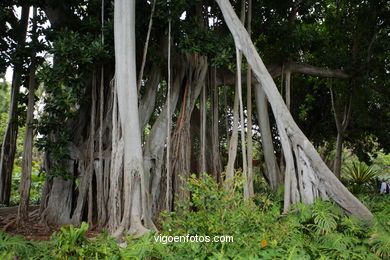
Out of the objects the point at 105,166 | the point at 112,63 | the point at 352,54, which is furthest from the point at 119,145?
the point at 352,54

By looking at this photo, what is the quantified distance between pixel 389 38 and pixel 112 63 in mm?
5369

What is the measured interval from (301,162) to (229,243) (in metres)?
1.81

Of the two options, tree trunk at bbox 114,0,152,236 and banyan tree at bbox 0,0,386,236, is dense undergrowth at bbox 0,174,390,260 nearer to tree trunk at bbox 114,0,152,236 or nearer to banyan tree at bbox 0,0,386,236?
banyan tree at bbox 0,0,386,236

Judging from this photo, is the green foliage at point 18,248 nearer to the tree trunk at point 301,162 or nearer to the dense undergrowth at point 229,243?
the dense undergrowth at point 229,243

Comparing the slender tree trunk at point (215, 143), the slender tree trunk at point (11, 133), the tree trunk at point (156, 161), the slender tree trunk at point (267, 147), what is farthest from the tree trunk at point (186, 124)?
the slender tree trunk at point (11, 133)

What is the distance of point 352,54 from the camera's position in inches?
324

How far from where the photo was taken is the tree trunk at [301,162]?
4096 millimetres

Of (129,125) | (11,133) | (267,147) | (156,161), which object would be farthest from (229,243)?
(11,133)

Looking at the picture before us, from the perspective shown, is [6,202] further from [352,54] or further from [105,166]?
[352,54]

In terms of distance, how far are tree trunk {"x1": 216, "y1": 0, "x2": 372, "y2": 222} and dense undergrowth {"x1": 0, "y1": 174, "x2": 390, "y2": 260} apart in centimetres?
19

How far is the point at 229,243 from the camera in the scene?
2.99 m

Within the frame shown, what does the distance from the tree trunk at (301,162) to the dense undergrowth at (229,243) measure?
0.63 ft

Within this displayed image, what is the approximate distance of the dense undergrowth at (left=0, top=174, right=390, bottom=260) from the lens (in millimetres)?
2760

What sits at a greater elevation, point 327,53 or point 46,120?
point 327,53
